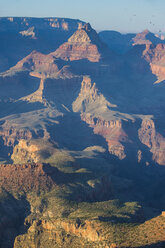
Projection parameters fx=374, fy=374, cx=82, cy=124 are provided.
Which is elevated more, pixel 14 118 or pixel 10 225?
pixel 10 225

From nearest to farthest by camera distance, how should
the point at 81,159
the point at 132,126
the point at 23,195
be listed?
the point at 23,195 < the point at 81,159 < the point at 132,126

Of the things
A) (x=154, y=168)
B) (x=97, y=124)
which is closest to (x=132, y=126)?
(x=97, y=124)

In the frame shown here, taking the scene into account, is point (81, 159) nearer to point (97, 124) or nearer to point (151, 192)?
point (151, 192)

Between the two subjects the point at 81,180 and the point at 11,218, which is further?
the point at 81,180

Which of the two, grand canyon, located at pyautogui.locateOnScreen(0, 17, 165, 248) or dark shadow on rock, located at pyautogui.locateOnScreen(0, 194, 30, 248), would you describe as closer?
grand canyon, located at pyautogui.locateOnScreen(0, 17, 165, 248)

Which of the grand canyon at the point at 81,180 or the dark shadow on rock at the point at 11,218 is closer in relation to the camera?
the grand canyon at the point at 81,180

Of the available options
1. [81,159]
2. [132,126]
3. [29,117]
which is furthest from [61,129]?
[81,159]

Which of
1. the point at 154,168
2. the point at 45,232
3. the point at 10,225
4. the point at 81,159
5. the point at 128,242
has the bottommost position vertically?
the point at 154,168

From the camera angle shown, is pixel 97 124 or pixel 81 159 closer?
pixel 81 159

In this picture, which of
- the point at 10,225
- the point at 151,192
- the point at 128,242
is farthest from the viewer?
the point at 151,192

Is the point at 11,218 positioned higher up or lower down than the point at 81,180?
higher up
